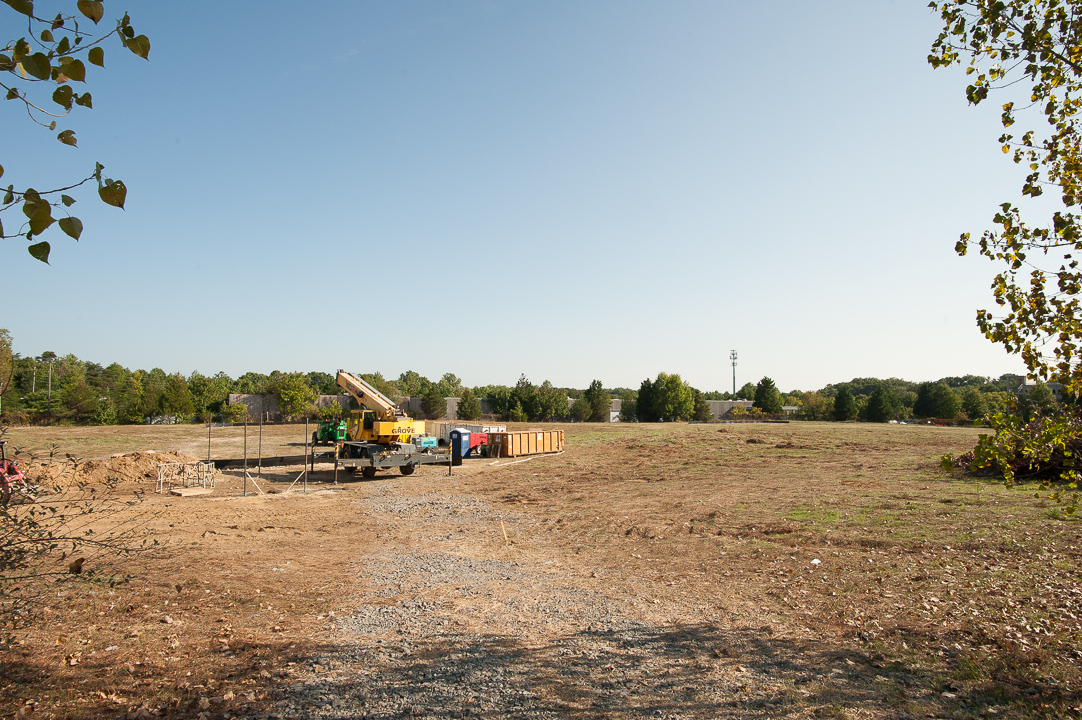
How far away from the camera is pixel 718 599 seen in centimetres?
831

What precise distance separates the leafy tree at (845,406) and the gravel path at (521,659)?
87.9m

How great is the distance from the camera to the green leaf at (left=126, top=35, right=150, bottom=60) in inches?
92.8

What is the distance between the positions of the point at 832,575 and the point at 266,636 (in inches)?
322

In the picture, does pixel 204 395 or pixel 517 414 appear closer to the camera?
pixel 204 395

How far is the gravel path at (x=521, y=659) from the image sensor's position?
201 inches

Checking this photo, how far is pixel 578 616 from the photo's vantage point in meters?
7.61

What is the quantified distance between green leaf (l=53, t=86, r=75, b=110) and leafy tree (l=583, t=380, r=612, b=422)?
274 ft

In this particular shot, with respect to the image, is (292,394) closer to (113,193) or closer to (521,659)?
(521,659)

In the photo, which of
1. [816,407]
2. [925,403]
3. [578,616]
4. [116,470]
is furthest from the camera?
[816,407]

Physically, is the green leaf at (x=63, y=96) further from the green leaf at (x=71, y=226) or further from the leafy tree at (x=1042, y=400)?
the leafy tree at (x=1042, y=400)

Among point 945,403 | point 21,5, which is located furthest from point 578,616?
point 945,403

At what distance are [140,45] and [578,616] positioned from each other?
731cm

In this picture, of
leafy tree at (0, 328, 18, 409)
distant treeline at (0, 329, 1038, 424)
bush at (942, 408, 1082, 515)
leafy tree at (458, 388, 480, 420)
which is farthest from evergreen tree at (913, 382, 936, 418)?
leafy tree at (0, 328, 18, 409)

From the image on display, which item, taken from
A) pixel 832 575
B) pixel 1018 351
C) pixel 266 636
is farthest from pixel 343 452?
pixel 1018 351
